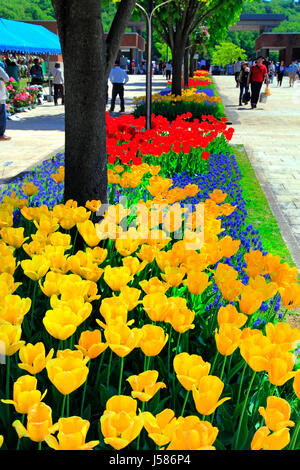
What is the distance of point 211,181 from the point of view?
6.30 m

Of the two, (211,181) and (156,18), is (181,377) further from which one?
(156,18)

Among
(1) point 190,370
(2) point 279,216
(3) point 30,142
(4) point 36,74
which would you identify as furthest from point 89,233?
(4) point 36,74

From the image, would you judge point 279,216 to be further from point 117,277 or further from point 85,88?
point 117,277

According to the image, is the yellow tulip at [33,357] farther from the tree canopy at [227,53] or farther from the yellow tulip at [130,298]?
the tree canopy at [227,53]

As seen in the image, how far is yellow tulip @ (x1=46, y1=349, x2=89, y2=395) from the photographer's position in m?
1.31

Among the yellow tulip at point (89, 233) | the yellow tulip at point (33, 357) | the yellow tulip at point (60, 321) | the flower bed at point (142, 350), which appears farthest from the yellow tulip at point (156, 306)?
the yellow tulip at point (89, 233)

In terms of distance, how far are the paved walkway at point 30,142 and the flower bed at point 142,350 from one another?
3461 millimetres

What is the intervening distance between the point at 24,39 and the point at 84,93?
19932 millimetres

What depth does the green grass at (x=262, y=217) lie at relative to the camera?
506 cm

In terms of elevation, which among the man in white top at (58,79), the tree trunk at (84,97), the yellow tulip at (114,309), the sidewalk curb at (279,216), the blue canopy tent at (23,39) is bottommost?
the sidewalk curb at (279,216)

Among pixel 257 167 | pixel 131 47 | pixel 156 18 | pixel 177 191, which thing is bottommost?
pixel 257 167

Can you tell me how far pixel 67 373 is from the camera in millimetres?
1302
